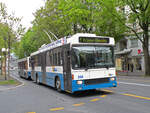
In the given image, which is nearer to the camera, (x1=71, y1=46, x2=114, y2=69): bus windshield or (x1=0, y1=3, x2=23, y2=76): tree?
(x1=71, y1=46, x2=114, y2=69): bus windshield

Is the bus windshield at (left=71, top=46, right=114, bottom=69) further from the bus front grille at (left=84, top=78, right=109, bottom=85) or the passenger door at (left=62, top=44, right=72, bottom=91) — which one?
the bus front grille at (left=84, top=78, right=109, bottom=85)

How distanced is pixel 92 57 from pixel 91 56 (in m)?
0.08

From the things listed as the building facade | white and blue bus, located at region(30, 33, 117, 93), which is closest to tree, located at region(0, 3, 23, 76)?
white and blue bus, located at region(30, 33, 117, 93)

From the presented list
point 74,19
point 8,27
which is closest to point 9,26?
point 8,27

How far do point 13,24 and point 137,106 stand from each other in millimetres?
17154

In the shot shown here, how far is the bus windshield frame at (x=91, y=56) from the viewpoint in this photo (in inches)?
376

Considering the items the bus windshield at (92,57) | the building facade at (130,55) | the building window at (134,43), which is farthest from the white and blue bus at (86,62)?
the building window at (134,43)

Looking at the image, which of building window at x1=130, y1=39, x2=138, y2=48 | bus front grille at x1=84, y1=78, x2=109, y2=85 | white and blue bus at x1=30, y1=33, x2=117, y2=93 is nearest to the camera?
white and blue bus at x1=30, y1=33, x2=117, y2=93

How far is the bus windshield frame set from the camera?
9539 millimetres

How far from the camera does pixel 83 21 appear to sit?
93.5ft

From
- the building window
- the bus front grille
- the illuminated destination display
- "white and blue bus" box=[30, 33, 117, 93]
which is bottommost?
the bus front grille

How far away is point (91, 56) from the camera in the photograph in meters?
9.72

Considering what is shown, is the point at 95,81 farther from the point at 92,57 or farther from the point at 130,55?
the point at 130,55

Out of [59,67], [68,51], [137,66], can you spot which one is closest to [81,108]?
[68,51]
